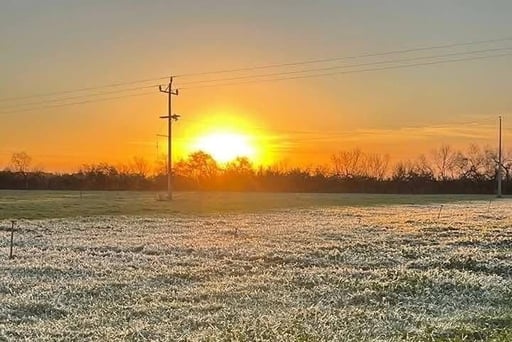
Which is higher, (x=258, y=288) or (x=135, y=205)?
(x=135, y=205)

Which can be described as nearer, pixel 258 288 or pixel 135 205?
pixel 258 288

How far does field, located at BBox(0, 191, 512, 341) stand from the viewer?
8.08m

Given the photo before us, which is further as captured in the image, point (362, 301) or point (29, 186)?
point (29, 186)

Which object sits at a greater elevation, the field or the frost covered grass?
the frost covered grass

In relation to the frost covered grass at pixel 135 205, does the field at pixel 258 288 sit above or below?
below

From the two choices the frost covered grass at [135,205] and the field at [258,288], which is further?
the frost covered grass at [135,205]

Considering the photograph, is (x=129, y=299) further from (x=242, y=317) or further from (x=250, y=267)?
(x=250, y=267)

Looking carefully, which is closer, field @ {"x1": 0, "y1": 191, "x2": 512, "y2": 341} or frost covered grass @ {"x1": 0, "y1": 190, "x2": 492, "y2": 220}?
field @ {"x1": 0, "y1": 191, "x2": 512, "y2": 341}

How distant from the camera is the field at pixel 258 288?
808 cm

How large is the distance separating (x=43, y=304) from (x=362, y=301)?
204 inches

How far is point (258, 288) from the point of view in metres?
11.1

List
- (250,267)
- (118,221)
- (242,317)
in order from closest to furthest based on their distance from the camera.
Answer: (242,317) → (250,267) → (118,221)

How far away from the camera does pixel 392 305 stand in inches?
386

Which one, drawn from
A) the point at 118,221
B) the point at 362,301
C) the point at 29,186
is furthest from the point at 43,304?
the point at 29,186
